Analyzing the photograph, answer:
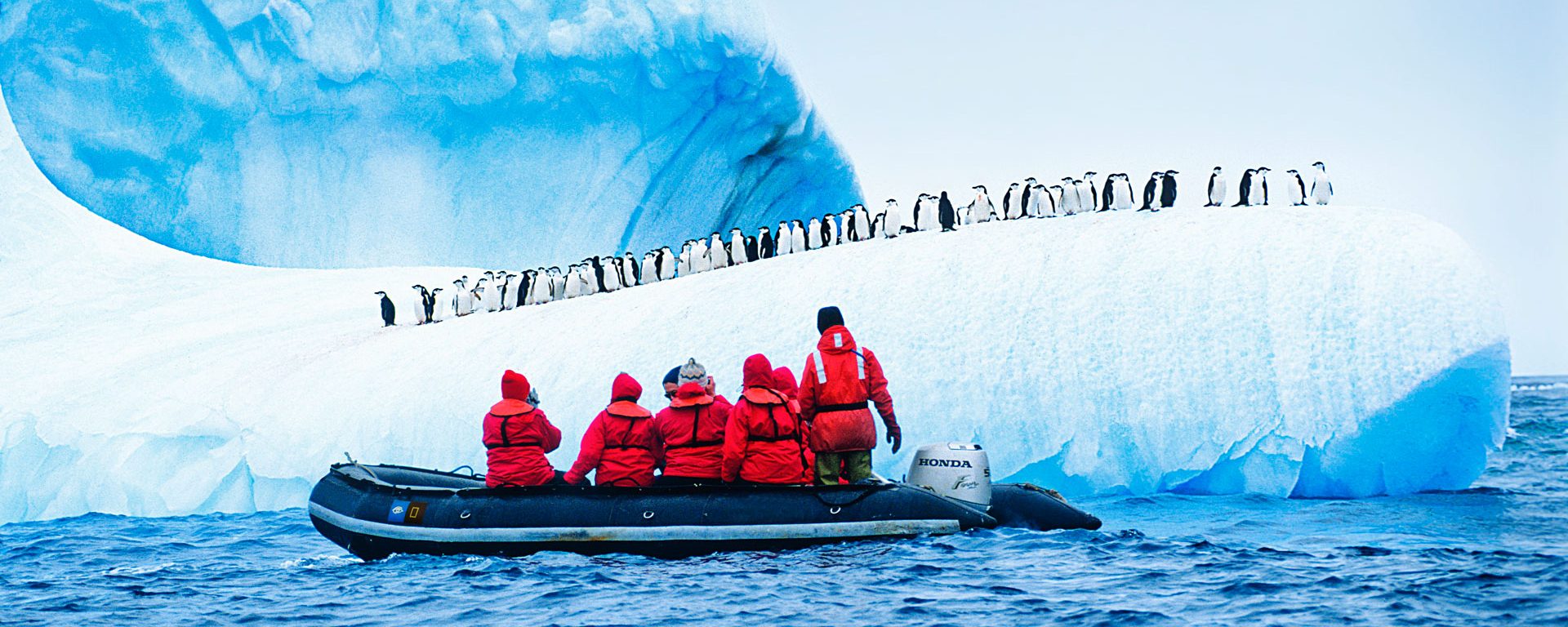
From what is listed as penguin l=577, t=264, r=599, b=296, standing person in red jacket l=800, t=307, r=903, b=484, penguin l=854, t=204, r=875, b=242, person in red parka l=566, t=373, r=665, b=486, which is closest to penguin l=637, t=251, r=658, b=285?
penguin l=577, t=264, r=599, b=296

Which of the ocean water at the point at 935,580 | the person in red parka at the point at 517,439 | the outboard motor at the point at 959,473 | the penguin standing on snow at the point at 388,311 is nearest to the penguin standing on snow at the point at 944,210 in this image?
the penguin standing on snow at the point at 388,311

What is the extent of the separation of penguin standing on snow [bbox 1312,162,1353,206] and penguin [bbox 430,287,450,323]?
7.35 meters

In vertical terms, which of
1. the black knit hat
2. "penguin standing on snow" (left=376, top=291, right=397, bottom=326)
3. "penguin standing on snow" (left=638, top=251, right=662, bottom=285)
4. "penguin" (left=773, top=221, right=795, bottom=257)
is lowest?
the black knit hat

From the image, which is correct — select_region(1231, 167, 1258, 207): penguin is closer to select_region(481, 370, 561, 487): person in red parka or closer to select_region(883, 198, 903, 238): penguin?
select_region(883, 198, 903, 238): penguin

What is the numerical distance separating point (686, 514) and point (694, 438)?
0.37 meters

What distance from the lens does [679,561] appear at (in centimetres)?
582

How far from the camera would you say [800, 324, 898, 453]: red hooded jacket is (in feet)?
19.6

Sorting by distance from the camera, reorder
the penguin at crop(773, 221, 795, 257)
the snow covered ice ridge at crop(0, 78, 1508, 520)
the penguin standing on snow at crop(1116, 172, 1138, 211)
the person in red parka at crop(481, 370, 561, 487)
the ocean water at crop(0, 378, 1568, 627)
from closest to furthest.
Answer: the ocean water at crop(0, 378, 1568, 627)
the person in red parka at crop(481, 370, 561, 487)
the snow covered ice ridge at crop(0, 78, 1508, 520)
the penguin standing on snow at crop(1116, 172, 1138, 211)
the penguin at crop(773, 221, 795, 257)

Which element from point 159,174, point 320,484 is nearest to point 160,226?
point 159,174

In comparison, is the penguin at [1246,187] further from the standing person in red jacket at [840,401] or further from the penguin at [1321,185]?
the standing person in red jacket at [840,401]

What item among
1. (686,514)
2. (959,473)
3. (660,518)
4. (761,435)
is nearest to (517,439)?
(660,518)

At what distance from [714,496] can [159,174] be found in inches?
486

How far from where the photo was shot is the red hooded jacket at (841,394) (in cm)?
596

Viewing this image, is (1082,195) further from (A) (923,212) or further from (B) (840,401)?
(B) (840,401)
